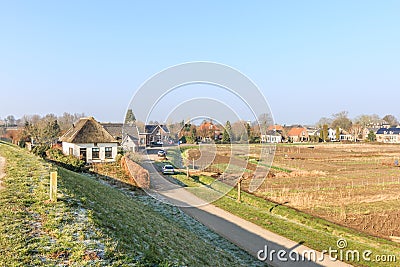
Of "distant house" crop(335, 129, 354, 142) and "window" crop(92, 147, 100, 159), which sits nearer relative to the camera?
"window" crop(92, 147, 100, 159)

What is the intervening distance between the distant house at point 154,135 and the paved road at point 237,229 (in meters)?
2.22

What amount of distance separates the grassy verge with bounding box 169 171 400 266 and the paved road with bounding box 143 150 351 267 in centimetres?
52

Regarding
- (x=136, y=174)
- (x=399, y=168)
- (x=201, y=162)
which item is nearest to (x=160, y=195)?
(x=136, y=174)

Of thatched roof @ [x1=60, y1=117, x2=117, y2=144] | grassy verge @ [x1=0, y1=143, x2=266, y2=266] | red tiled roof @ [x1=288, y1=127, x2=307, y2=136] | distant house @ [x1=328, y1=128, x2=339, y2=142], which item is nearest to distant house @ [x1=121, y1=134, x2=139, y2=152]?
grassy verge @ [x1=0, y1=143, x2=266, y2=266]

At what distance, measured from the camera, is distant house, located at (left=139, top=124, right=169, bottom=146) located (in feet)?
34.9

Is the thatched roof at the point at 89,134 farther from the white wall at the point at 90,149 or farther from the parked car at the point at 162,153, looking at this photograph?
the parked car at the point at 162,153

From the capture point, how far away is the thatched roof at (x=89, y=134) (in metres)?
28.6

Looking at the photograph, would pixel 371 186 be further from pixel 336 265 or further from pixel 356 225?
pixel 336 265

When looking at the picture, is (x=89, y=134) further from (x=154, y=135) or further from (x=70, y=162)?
(x=154, y=135)

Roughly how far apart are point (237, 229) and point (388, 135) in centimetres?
9234

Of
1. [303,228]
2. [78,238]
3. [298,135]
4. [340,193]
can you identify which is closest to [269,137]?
[303,228]

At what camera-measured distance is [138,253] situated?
6152 millimetres

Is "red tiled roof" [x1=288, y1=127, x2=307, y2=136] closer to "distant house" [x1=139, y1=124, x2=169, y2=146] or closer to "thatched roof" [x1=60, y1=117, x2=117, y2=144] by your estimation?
"thatched roof" [x1=60, y1=117, x2=117, y2=144]

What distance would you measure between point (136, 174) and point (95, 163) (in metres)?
11.3
